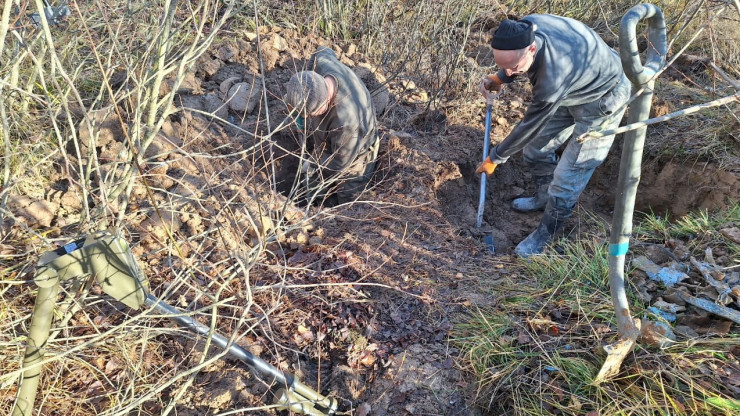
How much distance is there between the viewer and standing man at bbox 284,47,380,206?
3953mm

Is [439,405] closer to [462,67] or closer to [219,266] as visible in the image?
[219,266]

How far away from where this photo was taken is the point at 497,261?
374cm

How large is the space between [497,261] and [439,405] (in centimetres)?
145

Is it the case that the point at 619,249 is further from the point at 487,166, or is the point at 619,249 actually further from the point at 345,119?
the point at 345,119

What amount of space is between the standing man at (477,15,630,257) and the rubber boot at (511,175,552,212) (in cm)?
28

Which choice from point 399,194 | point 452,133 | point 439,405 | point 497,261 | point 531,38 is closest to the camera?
point 439,405

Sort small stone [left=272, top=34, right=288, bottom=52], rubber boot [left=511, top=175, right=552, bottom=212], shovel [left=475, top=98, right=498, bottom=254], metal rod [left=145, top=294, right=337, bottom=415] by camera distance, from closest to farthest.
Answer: metal rod [left=145, top=294, right=337, bottom=415] < shovel [left=475, top=98, right=498, bottom=254] < rubber boot [left=511, top=175, right=552, bottom=212] < small stone [left=272, top=34, right=288, bottom=52]

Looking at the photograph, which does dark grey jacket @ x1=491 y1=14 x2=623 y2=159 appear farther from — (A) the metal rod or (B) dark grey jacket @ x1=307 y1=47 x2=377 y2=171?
(A) the metal rod

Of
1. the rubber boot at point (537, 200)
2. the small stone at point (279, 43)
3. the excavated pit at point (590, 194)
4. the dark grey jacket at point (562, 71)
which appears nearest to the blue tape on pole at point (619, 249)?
the dark grey jacket at point (562, 71)

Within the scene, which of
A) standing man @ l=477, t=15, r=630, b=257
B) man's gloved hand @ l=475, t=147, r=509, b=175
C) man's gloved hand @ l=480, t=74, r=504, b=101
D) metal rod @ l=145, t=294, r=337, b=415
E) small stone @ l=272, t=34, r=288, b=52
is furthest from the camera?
small stone @ l=272, t=34, r=288, b=52

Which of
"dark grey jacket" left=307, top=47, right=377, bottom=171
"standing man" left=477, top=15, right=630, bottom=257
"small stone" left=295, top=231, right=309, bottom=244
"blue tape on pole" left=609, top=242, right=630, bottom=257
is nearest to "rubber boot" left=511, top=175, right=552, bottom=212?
"standing man" left=477, top=15, right=630, bottom=257

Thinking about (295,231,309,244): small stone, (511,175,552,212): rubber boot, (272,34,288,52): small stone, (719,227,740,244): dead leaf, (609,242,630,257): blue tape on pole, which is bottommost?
(511,175,552,212): rubber boot

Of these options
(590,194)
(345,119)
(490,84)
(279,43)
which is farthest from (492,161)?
(279,43)

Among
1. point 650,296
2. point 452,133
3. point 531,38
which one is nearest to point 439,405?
point 650,296
